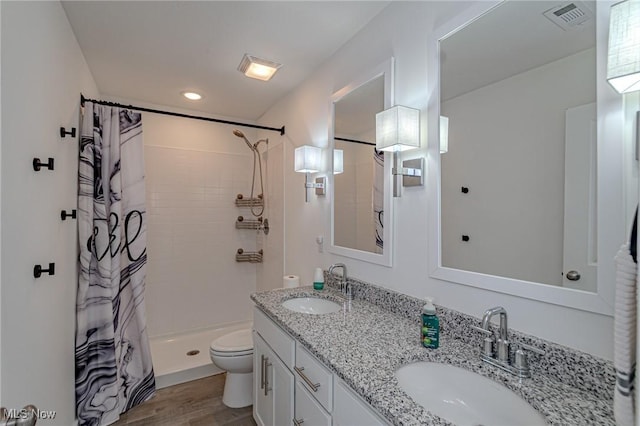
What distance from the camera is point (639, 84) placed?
75cm

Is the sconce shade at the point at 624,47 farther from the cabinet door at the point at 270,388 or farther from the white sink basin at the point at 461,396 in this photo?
the cabinet door at the point at 270,388

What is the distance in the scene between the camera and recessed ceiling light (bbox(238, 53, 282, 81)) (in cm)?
207

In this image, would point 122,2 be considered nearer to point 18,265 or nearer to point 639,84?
point 18,265

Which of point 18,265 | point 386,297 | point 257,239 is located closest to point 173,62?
point 18,265

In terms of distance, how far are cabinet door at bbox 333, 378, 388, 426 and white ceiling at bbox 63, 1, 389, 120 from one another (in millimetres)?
1772

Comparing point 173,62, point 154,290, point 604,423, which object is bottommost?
point 154,290

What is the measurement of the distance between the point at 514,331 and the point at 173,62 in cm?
254

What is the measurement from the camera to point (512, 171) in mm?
1080

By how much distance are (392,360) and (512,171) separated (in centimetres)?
79

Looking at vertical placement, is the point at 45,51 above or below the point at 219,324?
above

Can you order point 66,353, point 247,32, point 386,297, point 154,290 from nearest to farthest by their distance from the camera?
1. point 386,297
2. point 66,353
3. point 247,32
4. point 154,290

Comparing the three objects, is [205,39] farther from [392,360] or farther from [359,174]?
[392,360]

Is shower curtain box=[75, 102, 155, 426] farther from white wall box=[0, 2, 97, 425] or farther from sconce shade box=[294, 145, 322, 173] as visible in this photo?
sconce shade box=[294, 145, 322, 173]

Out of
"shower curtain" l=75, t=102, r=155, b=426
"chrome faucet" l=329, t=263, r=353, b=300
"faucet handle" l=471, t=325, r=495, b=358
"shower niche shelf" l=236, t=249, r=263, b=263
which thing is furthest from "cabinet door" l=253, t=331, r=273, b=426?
"shower niche shelf" l=236, t=249, r=263, b=263
